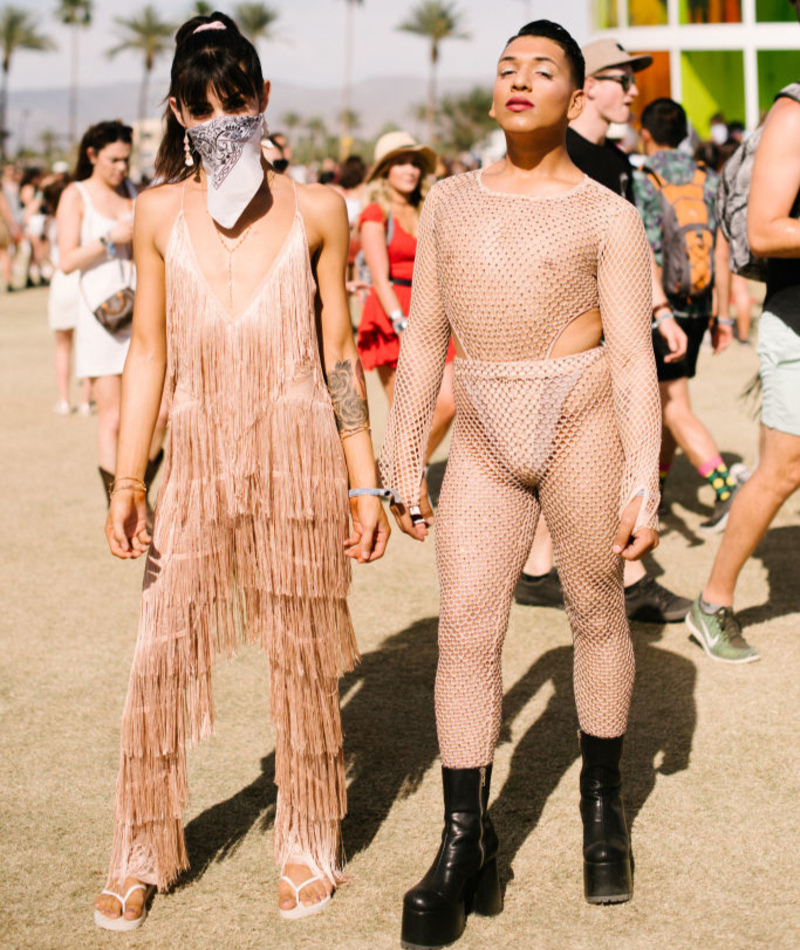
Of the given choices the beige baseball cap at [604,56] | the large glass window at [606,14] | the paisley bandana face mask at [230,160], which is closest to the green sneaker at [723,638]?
the beige baseball cap at [604,56]

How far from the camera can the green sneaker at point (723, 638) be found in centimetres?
483

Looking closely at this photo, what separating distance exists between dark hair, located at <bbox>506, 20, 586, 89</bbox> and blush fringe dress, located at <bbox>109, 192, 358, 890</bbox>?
69 centimetres

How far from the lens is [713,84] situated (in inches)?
1166

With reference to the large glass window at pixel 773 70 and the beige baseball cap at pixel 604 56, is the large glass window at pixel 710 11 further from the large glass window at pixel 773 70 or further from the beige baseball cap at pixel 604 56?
the beige baseball cap at pixel 604 56

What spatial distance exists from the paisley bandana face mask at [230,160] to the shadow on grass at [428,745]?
1.71 meters

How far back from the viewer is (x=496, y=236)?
9.64ft

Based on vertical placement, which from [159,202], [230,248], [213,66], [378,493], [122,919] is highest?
[213,66]

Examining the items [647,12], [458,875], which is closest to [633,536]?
[458,875]

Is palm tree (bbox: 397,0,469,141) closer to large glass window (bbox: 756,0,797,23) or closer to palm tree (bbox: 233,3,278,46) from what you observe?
palm tree (bbox: 233,3,278,46)

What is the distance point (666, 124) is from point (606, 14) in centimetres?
2524

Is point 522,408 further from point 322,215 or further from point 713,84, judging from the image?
point 713,84

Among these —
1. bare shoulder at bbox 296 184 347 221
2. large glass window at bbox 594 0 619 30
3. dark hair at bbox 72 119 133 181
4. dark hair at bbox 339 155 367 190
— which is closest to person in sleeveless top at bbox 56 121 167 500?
dark hair at bbox 72 119 133 181

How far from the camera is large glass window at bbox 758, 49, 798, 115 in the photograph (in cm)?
2858

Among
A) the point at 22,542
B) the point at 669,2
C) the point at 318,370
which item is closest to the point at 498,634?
the point at 318,370
